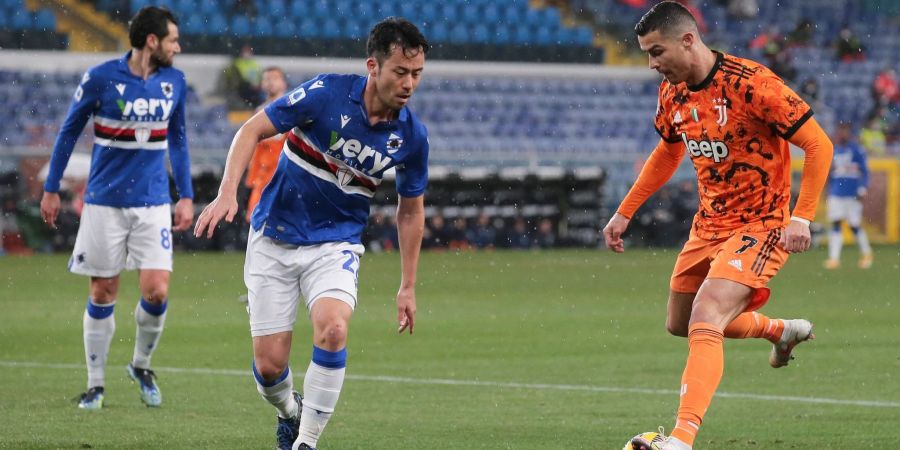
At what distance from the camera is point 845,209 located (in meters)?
23.4

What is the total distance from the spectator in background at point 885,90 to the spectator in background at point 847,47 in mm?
1413

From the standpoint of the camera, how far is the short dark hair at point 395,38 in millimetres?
6258

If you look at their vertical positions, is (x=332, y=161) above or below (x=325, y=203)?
above

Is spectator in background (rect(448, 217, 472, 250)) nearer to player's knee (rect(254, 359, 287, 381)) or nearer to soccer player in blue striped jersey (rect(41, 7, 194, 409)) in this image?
soccer player in blue striped jersey (rect(41, 7, 194, 409))

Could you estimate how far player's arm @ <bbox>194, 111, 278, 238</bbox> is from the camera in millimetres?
5789

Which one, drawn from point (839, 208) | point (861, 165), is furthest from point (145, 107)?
point (861, 165)

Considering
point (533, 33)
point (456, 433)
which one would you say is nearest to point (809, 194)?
point (456, 433)

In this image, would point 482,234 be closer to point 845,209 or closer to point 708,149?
point 845,209

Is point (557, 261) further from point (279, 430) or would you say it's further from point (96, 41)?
point (279, 430)

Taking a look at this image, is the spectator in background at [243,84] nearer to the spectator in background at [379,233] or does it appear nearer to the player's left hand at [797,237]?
the spectator in background at [379,233]

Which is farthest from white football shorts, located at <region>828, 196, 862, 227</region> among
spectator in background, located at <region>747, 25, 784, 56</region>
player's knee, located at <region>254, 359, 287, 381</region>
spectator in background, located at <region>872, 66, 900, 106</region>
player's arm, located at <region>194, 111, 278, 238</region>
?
player's arm, located at <region>194, 111, 278, 238</region>

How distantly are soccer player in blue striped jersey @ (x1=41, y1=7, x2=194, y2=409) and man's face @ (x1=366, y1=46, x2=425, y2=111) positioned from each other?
9.10 ft

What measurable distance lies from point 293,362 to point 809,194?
Answer: 5446 mm

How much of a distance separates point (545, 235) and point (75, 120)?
1895 centimetres
